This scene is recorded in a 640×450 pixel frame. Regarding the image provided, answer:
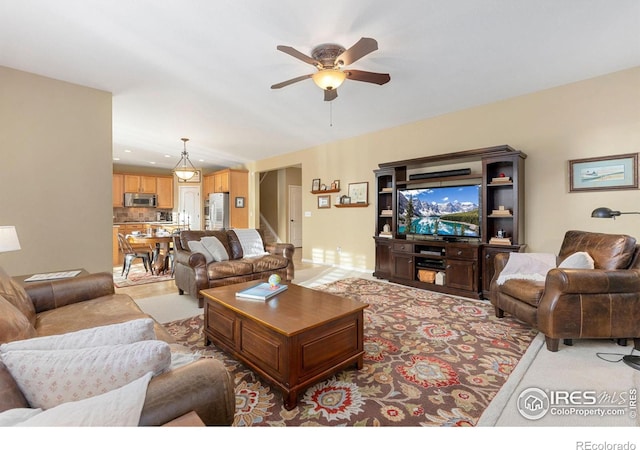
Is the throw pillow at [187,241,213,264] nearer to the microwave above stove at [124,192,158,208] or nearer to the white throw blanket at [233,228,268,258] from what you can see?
the white throw blanket at [233,228,268,258]

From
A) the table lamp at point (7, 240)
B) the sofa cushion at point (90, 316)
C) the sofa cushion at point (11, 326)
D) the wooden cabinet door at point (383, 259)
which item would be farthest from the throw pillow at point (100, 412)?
the wooden cabinet door at point (383, 259)

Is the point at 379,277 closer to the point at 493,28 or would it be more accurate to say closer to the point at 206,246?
the point at 206,246

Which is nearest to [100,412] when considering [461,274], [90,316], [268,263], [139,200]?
[90,316]

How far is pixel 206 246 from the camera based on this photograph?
394cm

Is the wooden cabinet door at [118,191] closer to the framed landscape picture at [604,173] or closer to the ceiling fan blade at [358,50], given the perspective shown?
the ceiling fan blade at [358,50]

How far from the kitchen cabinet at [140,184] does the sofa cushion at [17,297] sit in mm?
7120

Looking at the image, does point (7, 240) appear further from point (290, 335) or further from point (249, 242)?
point (249, 242)

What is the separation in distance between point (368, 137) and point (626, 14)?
11.6 ft

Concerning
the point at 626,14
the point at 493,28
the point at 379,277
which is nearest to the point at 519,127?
the point at 626,14

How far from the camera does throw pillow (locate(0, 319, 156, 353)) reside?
89cm

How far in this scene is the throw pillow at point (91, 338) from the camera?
89cm

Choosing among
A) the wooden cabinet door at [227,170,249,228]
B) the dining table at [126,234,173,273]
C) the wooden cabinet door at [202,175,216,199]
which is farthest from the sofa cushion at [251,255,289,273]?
the wooden cabinet door at [202,175,216,199]

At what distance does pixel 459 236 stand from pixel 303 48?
316 centimetres

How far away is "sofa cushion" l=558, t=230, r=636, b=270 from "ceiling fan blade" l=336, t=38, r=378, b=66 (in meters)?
2.73
